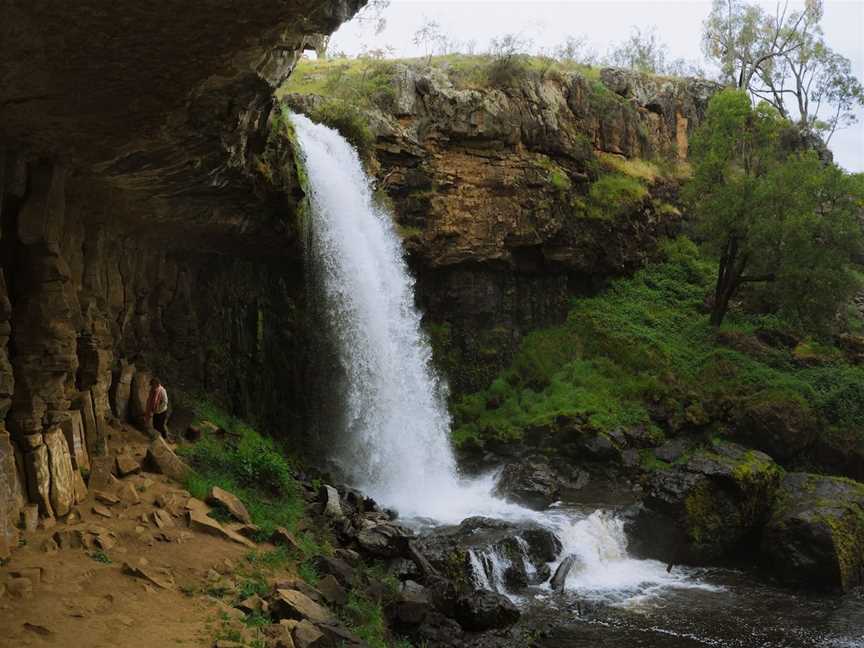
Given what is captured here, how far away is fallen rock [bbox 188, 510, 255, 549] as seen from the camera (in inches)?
385

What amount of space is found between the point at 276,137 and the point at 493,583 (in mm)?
8809

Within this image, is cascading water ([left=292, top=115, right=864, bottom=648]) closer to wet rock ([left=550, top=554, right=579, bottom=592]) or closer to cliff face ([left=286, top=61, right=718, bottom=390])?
wet rock ([left=550, top=554, right=579, bottom=592])

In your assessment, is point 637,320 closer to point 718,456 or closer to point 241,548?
point 718,456

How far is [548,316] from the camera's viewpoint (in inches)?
1006

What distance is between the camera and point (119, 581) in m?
8.04

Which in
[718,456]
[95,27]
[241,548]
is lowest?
[241,548]

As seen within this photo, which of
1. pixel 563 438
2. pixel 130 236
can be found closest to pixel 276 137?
pixel 130 236

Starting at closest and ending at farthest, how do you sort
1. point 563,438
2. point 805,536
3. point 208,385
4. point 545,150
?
point 805,536, point 208,385, point 563,438, point 545,150

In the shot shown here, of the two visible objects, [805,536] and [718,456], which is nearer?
[805,536]

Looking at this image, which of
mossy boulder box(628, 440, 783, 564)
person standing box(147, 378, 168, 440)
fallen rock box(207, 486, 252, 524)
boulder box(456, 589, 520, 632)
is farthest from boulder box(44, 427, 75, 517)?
mossy boulder box(628, 440, 783, 564)

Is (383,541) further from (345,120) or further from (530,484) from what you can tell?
(345,120)

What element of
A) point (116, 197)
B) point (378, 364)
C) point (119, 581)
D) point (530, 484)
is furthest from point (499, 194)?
point (119, 581)

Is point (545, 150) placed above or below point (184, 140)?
above

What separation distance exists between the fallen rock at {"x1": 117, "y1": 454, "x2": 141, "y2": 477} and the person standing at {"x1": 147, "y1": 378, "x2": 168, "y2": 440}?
5.04ft
